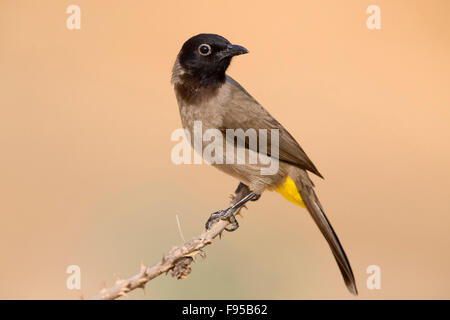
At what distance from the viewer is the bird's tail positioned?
3.67 metres

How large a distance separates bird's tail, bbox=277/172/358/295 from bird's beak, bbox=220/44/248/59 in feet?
3.49

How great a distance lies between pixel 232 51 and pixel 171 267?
6.90 feet

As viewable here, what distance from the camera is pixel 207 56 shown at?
12.9 feet

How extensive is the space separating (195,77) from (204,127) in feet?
1.37

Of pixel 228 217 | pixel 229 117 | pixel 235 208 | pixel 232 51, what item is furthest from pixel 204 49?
pixel 228 217

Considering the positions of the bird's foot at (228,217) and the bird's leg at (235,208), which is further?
the bird's leg at (235,208)

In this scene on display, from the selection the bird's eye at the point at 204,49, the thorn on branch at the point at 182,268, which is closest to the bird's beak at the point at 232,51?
the bird's eye at the point at 204,49

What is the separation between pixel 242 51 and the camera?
3.81 metres

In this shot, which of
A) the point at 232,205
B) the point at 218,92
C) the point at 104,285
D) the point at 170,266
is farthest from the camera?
the point at 218,92

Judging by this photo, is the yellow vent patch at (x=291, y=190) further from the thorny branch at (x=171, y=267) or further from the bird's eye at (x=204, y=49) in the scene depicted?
the thorny branch at (x=171, y=267)

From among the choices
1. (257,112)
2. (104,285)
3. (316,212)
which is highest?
(257,112)

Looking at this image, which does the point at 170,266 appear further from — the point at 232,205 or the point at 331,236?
the point at 331,236

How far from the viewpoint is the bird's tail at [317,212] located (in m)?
3.67

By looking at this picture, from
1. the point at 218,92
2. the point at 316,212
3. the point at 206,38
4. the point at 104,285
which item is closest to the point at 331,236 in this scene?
the point at 316,212
